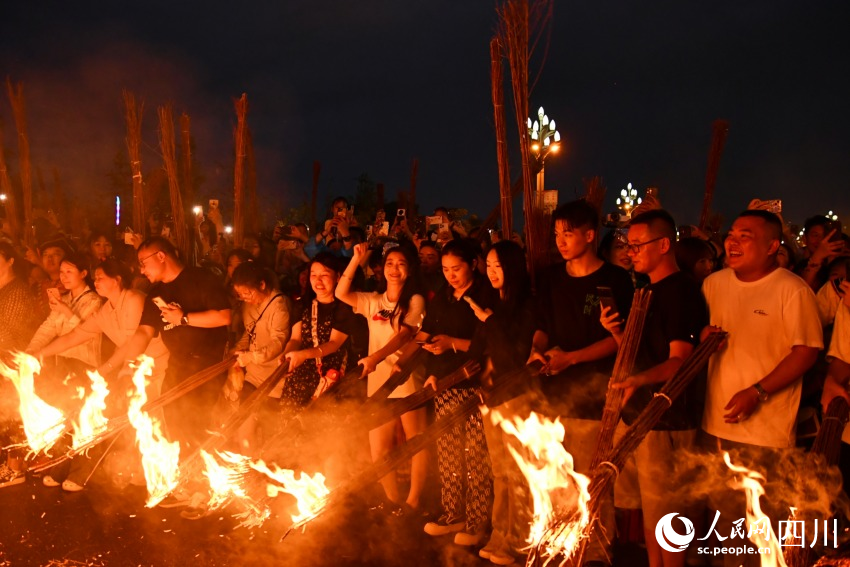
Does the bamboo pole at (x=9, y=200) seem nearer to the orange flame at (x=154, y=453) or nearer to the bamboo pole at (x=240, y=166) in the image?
the bamboo pole at (x=240, y=166)

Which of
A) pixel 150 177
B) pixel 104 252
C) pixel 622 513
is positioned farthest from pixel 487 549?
pixel 150 177

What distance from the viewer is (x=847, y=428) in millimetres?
3527

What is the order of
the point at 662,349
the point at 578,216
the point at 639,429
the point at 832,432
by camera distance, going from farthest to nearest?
the point at 578,216 → the point at 662,349 → the point at 832,432 → the point at 639,429

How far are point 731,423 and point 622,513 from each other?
1304 millimetres

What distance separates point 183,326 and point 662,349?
12.1ft

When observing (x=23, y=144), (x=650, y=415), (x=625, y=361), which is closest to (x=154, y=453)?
(x=625, y=361)

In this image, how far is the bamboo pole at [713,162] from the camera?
24.6 feet

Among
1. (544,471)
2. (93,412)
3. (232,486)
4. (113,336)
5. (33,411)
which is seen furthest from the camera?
(113,336)

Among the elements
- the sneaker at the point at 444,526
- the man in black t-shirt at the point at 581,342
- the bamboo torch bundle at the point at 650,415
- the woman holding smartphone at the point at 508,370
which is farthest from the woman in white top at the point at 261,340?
the bamboo torch bundle at the point at 650,415

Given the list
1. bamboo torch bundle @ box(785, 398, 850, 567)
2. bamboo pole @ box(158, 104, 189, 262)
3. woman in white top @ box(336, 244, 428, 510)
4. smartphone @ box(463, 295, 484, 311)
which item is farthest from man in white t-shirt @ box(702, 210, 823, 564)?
bamboo pole @ box(158, 104, 189, 262)

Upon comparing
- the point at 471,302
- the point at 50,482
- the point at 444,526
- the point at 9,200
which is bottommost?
the point at 50,482

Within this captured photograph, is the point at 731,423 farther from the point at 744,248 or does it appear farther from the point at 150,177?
the point at 150,177

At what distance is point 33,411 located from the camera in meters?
5.83

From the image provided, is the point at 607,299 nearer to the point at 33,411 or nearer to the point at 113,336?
the point at 113,336
